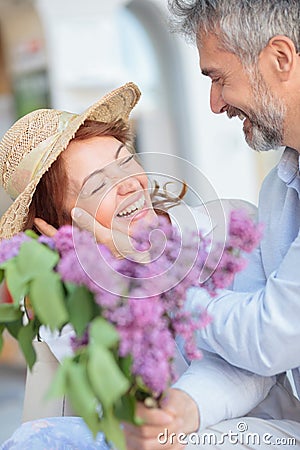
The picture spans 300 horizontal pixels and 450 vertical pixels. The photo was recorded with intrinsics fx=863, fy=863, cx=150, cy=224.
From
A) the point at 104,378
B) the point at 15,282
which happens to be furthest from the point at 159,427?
the point at 15,282

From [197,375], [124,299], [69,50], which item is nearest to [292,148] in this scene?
[197,375]

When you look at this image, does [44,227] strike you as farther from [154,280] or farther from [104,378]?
[104,378]

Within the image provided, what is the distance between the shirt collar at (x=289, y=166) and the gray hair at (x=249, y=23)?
23 cm

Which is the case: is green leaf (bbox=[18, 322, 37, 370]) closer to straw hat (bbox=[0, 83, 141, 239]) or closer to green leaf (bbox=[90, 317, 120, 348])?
green leaf (bbox=[90, 317, 120, 348])

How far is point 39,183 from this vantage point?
1.90 meters

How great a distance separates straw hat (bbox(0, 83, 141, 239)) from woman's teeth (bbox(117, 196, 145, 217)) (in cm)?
30

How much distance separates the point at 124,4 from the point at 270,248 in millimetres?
4994

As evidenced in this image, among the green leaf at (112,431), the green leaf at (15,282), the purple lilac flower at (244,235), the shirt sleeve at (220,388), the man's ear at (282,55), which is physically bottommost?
the shirt sleeve at (220,388)

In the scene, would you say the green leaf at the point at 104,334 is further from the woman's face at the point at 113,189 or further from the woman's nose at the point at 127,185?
the woman's nose at the point at 127,185

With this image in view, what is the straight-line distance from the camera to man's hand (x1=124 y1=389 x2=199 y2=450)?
1.27 m

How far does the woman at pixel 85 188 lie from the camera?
5.11 feet

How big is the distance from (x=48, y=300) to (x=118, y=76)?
5.34 m

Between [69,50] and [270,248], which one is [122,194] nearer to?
[270,248]

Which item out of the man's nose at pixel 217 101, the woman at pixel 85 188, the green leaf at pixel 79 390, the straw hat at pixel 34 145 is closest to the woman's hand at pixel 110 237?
the woman at pixel 85 188
